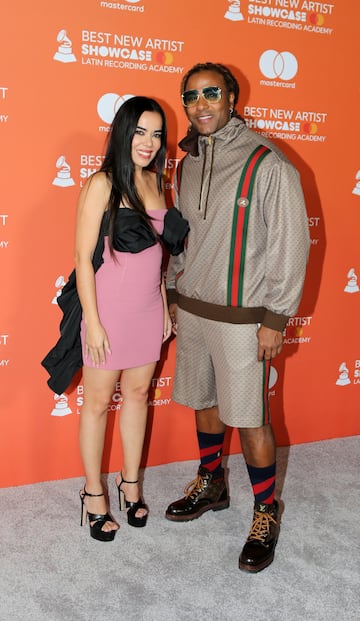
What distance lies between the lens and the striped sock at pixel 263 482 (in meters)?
2.28

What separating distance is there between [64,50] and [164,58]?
1.39 feet

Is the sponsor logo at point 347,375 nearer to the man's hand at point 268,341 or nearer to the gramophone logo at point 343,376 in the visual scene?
the gramophone logo at point 343,376

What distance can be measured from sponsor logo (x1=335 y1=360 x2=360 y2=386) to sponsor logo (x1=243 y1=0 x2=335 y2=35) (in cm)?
165

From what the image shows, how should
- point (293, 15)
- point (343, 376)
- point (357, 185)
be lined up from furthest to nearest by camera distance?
point (343, 376) < point (357, 185) < point (293, 15)

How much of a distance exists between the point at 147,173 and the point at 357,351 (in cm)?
162

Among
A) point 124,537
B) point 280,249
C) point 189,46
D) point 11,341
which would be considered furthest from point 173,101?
point 124,537

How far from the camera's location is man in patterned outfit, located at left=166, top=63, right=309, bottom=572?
6.84 ft

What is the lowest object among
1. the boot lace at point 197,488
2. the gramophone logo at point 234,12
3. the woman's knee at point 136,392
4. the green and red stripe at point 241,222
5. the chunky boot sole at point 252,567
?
the chunky boot sole at point 252,567

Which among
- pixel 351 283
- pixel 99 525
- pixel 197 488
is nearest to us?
pixel 99 525

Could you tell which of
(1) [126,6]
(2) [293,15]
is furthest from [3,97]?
(2) [293,15]

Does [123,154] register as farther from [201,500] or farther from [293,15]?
[201,500]

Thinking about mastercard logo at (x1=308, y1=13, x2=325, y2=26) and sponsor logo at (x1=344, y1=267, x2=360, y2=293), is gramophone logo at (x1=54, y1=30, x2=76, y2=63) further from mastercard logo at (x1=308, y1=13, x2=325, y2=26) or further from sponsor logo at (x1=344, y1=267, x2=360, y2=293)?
sponsor logo at (x1=344, y1=267, x2=360, y2=293)

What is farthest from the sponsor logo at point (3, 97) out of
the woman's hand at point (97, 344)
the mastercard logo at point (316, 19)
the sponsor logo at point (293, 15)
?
the mastercard logo at point (316, 19)

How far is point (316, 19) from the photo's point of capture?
9.34 feet
